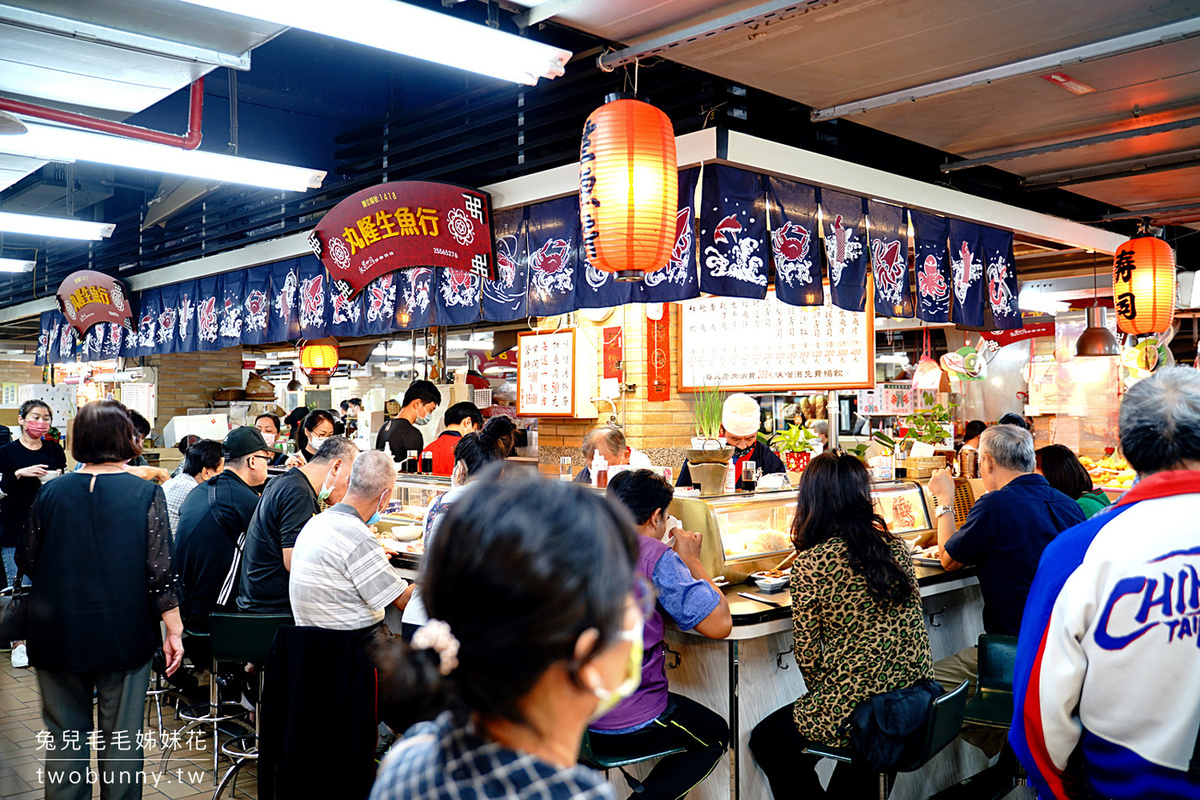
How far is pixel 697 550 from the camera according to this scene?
12.8ft

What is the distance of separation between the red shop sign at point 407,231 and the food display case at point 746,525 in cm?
328

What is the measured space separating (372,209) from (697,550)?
4.34 meters

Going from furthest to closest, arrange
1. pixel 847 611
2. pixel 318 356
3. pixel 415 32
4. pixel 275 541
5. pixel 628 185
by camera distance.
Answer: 1. pixel 318 356
2. pixel 275 541
3. pixel 628 185
4. pixel 415 32
5. pixel 847 611

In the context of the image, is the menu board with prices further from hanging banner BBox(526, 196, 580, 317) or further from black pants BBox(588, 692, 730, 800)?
black pants BBox(588, 692, 730, 800)

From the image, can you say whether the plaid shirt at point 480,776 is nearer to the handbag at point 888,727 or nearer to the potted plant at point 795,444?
the handbag at point 888,727

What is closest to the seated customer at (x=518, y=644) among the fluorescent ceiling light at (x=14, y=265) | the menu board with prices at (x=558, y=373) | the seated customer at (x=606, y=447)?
the seated customer at (x=606, y=447)

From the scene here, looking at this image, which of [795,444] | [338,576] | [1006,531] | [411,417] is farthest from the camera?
[411,417]

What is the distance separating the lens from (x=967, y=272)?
24.4 feet

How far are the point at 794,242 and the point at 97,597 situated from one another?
474 cm

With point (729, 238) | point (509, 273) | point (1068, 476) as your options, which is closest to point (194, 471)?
point (509, 273)

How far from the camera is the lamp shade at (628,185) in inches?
176

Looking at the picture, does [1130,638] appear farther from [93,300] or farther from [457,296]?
[93,300]

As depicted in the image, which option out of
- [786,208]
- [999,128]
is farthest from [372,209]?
[999,128]

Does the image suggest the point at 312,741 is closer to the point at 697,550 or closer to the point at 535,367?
the point at 697,550
